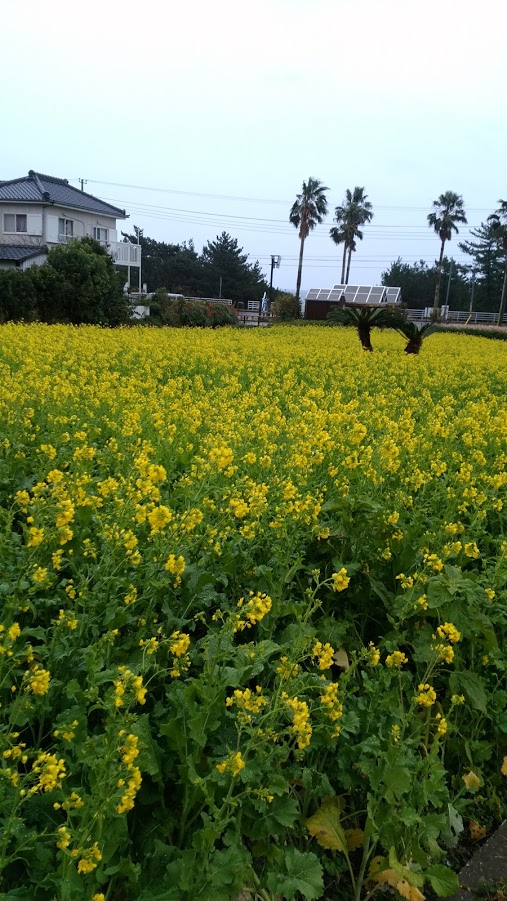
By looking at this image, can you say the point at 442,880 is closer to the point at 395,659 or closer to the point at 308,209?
the point at 395,659

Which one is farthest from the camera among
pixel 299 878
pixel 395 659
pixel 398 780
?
pixel 395 659

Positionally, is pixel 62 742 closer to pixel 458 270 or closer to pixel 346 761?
pixel 346 761

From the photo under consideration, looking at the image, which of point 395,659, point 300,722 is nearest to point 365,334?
point 395,659

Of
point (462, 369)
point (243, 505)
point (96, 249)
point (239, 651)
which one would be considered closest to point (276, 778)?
point (239, 651)

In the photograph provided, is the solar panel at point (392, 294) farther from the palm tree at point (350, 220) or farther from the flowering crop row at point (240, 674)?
the flowering crop row at point (240, 674)

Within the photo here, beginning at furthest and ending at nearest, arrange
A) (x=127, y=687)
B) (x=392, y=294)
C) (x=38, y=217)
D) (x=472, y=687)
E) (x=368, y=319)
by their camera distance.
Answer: (x=392, y=294)
(x=38, y=217)
(x=368, y=319)
(x=472, y=687)
(x=127, y=687)

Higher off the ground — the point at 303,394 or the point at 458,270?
the point at 458,270

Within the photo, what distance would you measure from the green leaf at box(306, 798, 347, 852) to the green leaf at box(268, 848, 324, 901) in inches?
12.4

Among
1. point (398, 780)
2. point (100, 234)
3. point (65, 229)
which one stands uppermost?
point (100, 234)

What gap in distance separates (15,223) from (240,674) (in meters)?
38.8

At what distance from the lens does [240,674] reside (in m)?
2.10

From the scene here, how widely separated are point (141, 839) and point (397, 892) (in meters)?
0.97

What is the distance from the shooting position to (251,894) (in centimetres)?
211

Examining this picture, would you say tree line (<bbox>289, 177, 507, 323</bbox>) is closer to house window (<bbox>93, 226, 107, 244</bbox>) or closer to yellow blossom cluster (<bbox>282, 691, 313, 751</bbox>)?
house window (<bbox>93, 226, 107, 244</bbox>)
